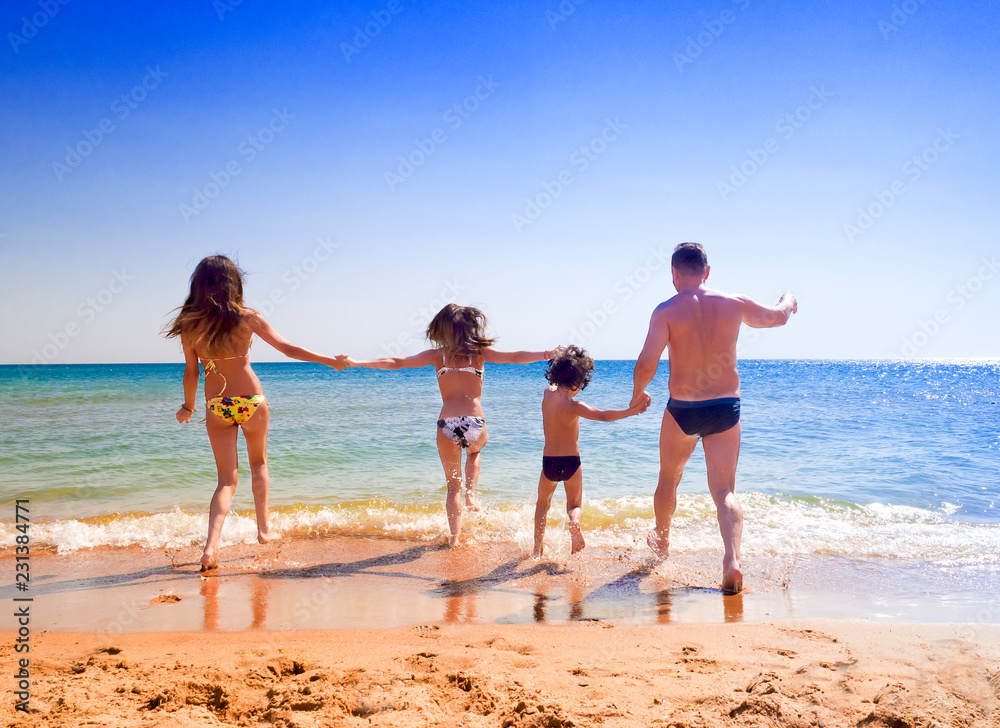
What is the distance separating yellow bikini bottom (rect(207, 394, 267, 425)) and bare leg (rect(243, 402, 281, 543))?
0.06 m

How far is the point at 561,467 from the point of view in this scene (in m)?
4.60

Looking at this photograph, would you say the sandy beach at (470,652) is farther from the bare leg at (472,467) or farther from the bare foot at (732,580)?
the bare leg at (472,467)

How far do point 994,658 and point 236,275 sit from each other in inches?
194

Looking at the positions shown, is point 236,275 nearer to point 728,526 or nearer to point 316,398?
point 728,526

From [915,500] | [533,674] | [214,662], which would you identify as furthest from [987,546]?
[214,662]

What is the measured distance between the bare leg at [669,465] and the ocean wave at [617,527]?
0.59 metres

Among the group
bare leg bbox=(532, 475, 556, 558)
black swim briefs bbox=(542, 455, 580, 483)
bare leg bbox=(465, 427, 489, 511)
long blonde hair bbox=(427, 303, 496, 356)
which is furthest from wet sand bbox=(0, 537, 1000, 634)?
long blonde hair bbox=(427, 303, 496, 356)

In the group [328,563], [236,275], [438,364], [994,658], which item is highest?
[236,275]

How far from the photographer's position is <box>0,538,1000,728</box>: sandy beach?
217cm

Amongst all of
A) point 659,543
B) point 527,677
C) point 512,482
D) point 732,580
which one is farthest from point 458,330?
point 512,482

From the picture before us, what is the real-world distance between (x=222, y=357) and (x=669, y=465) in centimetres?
340

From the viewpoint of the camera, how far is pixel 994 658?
8.36ft

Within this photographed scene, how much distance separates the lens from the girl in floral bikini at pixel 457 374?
501 centimetres

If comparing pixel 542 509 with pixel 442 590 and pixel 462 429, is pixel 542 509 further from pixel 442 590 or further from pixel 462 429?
pixel 442 590
